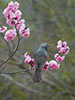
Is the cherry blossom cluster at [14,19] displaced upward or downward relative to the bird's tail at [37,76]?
upward

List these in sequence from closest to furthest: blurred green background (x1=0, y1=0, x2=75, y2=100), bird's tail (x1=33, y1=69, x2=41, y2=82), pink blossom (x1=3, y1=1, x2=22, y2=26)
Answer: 1. pink blossom (x1=3, y1=1, x2=22, y2=26)
2. bird's tail (x1=33, y1=69, x2=41, y2=82)
3. blurred green background (x1=0, y1=0, x2=75, y2=100)

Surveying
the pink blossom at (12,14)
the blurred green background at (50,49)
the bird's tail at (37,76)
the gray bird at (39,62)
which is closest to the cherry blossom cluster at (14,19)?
the pink blossom at (12,14)

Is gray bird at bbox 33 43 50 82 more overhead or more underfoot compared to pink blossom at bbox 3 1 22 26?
more underfoot

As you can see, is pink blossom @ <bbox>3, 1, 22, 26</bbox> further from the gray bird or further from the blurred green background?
the blurred green background

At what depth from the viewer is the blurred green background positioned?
6.83 meters

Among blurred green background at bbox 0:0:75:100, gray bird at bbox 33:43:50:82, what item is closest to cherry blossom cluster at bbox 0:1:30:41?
gray bird at bbox 33:43:50:82

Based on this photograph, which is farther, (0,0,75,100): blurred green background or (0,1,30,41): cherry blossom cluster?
(0,0,75,100): blurred green background

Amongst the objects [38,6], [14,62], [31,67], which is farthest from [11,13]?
[38,6]

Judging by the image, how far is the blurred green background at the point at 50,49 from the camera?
6.83m

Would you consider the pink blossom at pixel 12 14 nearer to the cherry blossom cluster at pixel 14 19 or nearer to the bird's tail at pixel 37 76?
the cherry blossom cluster at pixel 14 19

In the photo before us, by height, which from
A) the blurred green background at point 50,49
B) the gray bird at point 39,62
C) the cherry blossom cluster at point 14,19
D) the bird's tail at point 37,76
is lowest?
the bird's tail at point 37,76

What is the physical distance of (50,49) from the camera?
22.5 feet

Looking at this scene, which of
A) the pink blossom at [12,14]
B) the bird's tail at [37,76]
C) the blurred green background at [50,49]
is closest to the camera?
the pink blossom at [12,14]

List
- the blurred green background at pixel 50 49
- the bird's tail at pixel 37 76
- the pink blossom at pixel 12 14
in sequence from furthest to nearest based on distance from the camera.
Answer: the blurred green background at pixel 50 49, the bird's tail at pixel 37 76, the pink blossom at pixel 12 14
